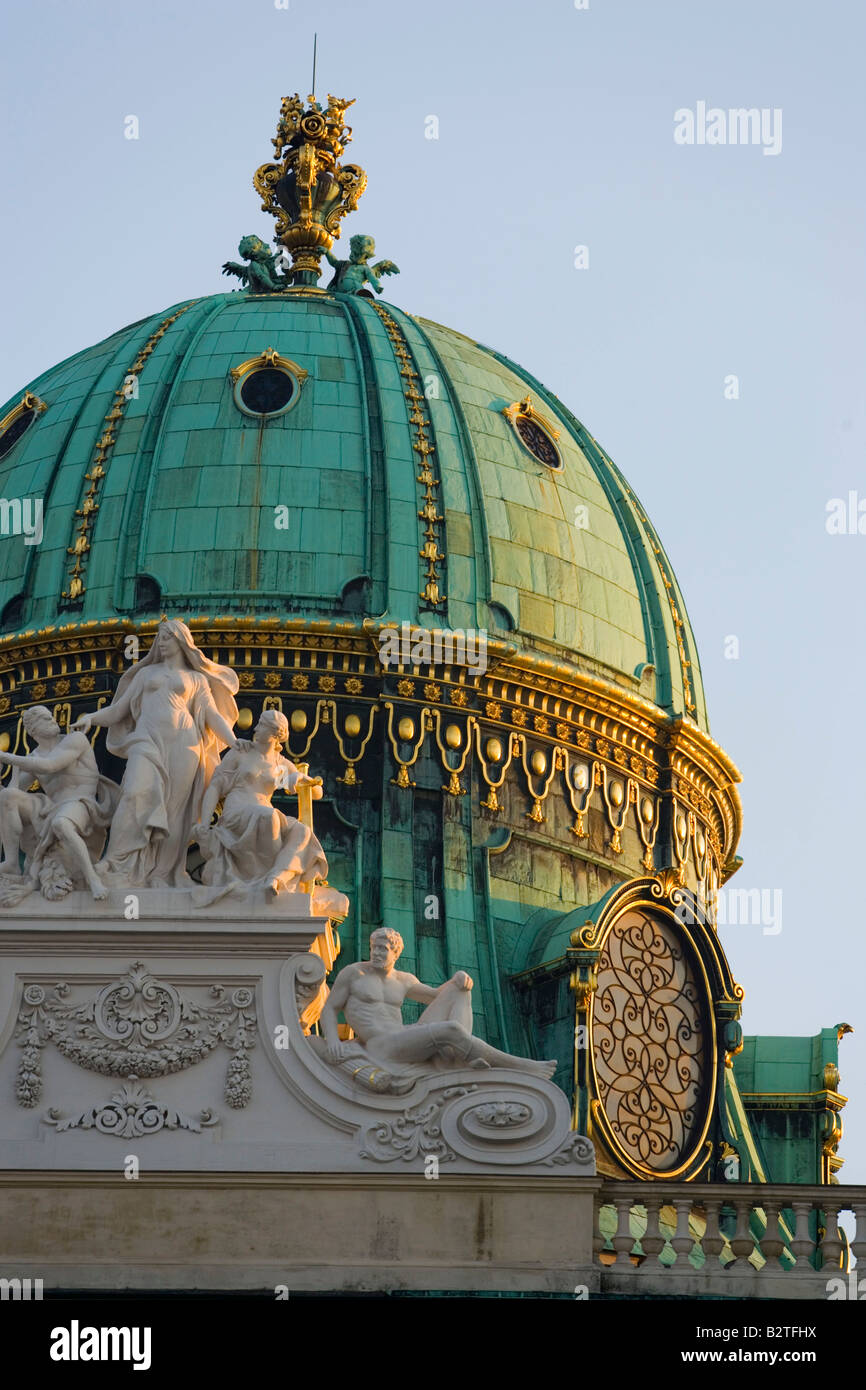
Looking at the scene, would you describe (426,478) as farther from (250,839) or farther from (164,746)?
(250,839)

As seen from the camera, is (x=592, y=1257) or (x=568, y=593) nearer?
(x=592, y=1257)

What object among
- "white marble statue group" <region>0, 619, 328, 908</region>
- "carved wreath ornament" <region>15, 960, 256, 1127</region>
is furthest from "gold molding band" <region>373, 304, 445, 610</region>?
"carved wreath ornament" <region>15, 960, 256, 1127</region>

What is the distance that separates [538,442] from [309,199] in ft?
19.5

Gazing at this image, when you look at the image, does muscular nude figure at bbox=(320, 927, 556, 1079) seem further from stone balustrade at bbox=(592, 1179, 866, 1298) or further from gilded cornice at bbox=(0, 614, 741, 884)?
gilded cornice at bbox=(0, 614, 741, 884)

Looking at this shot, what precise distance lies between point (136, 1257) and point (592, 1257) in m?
4.03

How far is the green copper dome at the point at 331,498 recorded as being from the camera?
1576 inches

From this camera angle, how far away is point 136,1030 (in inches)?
1096

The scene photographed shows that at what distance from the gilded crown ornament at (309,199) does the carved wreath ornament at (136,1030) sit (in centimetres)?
1958

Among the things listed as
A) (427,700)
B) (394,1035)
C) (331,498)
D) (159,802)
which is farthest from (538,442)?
(394,1035)

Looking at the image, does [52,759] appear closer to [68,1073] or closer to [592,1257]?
[68,1073]
